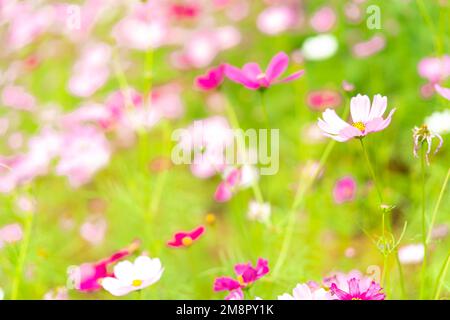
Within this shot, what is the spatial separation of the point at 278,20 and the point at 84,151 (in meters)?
0.80

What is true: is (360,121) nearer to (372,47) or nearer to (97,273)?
(97,273)

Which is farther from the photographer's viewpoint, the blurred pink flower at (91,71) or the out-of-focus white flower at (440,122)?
the blurred pink flower at (91,71)

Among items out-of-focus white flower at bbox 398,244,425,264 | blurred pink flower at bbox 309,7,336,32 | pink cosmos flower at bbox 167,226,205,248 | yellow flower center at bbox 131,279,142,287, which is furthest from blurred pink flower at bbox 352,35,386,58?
yellow flower center at bbox 131,279,142,287

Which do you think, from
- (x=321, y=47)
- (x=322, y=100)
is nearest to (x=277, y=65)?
(x=322, y=100)

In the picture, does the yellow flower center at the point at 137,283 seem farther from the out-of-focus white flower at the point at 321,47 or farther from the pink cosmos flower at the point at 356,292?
the out-of-focus white flower at the point at 321,47

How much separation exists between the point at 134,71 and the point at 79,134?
0.84 meters

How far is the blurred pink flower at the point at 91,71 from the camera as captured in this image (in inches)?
67.9

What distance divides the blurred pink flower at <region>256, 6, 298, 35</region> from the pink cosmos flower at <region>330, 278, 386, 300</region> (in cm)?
135

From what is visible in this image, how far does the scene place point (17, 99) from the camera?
1.93 meters

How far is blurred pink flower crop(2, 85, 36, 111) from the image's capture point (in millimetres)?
1919

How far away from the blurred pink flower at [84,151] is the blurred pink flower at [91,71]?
6.2 inches

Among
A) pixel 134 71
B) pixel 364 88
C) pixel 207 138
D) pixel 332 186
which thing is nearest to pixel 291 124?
pixel 364 88

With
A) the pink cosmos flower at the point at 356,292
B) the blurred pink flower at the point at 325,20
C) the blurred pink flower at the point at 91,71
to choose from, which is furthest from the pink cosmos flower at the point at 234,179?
the blurred pink flower at the point at 325,20
